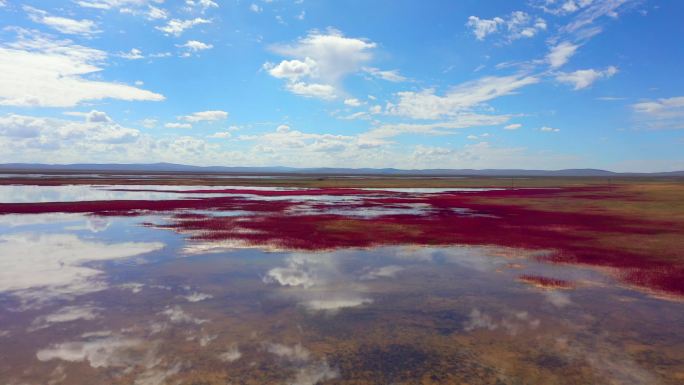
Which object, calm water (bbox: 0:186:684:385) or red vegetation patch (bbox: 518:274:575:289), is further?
red vegetation patch (bbox: 518:274:575:289)

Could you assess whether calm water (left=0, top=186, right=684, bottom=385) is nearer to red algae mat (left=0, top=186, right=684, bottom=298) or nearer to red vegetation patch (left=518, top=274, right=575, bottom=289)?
red vegetation patch (left=518, top=274, right=575, bottom=289)

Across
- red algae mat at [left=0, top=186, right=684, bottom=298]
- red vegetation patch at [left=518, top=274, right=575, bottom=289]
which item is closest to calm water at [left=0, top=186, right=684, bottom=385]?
red vegetation patch at [left=518, top=274, right=575, bottom=289]

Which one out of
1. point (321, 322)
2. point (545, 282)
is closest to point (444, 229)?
point (545, 282)

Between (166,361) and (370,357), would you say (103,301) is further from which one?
(370,357)

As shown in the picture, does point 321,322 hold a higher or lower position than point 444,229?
lower

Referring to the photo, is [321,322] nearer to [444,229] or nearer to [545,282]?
[545,282]

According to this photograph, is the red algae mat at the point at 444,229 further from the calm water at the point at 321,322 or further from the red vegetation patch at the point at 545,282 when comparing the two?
the calm water at the point at 321,322

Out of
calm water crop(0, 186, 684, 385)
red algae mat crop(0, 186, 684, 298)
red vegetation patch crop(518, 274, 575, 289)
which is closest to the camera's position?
calm water crop(0, 186, 684, 385)

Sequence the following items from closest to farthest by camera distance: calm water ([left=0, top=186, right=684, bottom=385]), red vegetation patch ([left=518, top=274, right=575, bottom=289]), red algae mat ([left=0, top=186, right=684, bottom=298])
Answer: calm water ([left=0, top=186, right=684, bottom=385]) < red vegetation patch ([left=518, top=274, right=575, bottom=289]) < red algae mat ([left=0, top=186, right=684, bottom=298])

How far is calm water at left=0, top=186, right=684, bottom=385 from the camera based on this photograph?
8664 millimetres

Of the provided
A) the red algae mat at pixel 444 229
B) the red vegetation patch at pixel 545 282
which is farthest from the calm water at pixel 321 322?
the red algae mat at pixel 444 229

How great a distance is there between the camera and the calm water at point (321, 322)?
8.66m

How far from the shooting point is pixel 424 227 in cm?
2991

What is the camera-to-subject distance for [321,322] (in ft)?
37.7
